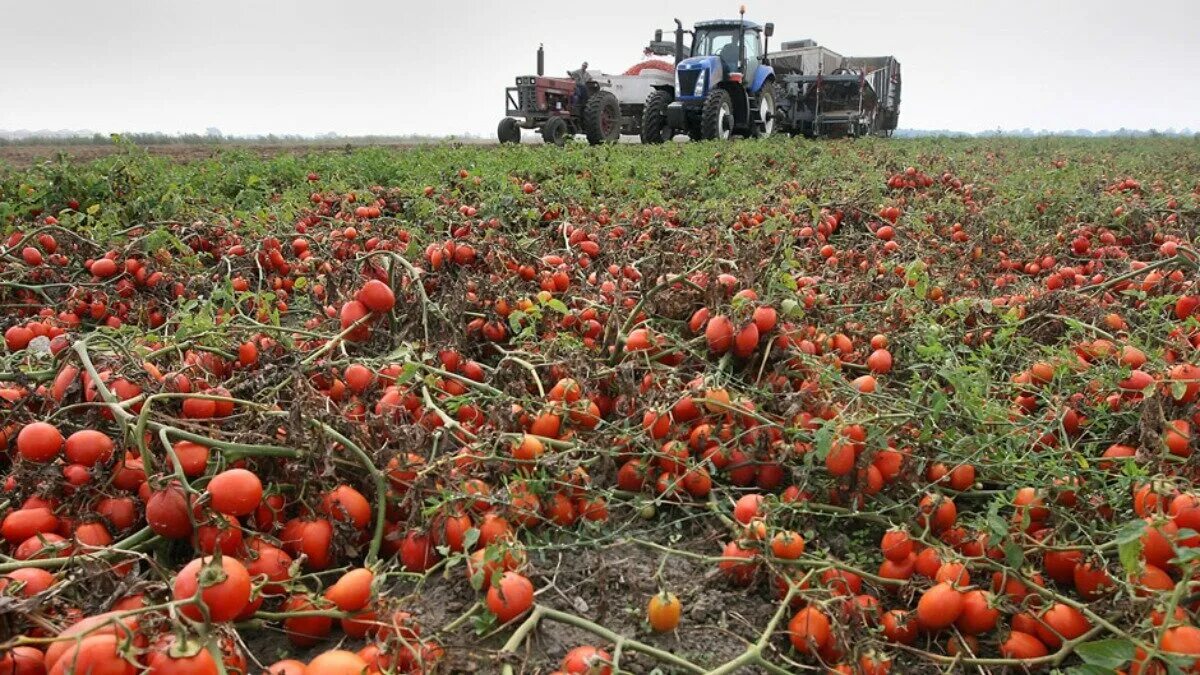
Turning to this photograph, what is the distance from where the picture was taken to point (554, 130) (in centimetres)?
1783

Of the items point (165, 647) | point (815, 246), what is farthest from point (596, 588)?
point (815, 246)

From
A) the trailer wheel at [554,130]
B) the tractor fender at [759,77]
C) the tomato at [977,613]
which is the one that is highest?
the tractor fender at [759,77]

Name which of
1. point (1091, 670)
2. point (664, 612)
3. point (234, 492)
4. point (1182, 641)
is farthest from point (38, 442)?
point (1182, 641)

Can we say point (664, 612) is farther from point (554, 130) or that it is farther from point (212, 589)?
point (554, 130)

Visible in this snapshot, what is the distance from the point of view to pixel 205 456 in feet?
6.22

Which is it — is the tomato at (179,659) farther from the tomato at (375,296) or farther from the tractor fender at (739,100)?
the tractor fender at (739,100)

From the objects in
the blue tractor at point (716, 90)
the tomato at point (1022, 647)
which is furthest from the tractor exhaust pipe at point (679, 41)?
the tomato at point (1022, 647)

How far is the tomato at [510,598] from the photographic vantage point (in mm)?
1693

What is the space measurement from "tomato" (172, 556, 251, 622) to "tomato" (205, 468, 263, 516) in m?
0.36

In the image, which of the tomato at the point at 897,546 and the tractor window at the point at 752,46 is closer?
the tomato at the point at 897,546

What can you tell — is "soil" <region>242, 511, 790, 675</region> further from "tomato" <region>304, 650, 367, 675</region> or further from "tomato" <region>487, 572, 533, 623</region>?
"tomato" <region>304, 650, 367, 675</region>

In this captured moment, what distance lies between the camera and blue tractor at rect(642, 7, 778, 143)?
17156 millimetres

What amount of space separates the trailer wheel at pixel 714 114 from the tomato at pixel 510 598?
15.7 metres

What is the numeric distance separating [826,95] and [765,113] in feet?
13.0
